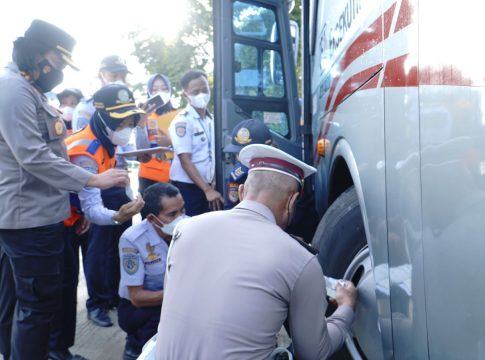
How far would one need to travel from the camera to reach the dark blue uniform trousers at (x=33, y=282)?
2416 millimetres

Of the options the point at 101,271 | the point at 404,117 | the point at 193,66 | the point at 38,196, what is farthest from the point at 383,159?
the point at 193,66

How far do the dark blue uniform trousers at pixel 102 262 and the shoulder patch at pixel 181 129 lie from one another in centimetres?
65

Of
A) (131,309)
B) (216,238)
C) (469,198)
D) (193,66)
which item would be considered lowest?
(131,309)

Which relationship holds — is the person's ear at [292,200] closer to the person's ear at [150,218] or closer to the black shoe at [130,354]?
the person's ear at [150,218]

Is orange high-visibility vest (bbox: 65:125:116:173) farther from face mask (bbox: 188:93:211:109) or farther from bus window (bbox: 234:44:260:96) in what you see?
bus window (bbox: 234:44:260:96)

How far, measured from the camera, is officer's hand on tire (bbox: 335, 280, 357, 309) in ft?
6.27

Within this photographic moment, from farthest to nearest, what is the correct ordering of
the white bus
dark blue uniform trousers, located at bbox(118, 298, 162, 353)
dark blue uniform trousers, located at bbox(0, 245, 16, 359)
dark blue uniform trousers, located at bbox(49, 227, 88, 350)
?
dark blue uniform trousers, located at bbox(49, 227, 88, 350) → dark blue uniform trousers, located at bbox(118, 298, 162, 353) → dark blue uniform trousers, located at bbox(0, 245, 16, 359) → the white bus

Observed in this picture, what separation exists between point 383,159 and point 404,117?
214 mm

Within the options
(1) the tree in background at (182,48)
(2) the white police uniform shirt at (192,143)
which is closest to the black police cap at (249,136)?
(2) the white police uniform shirt at (192,143)

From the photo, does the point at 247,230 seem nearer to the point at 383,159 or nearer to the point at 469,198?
the point at 383,159

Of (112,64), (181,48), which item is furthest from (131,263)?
(181,48)

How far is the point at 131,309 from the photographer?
2789 mm

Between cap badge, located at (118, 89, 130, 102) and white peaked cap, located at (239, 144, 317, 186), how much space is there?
154 centimetres

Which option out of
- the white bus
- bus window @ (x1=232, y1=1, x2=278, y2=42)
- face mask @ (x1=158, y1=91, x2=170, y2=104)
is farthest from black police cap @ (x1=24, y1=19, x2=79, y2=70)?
face mask @ (x1=158, y1=91, x2=170, y2=104)
